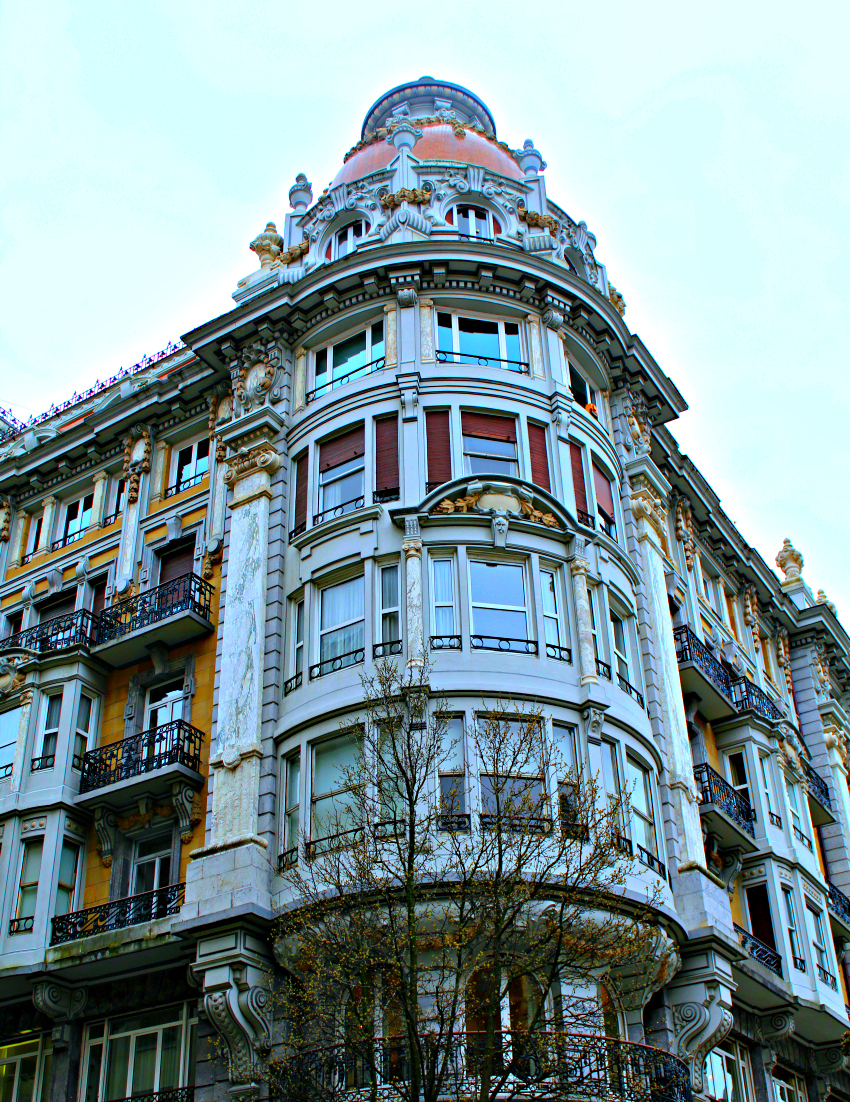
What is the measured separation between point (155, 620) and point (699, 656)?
15.2 m

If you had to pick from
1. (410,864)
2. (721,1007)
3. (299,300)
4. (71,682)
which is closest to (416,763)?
(410,864)

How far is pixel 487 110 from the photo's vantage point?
145 feet

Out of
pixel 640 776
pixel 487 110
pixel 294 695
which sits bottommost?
pixel 640 776

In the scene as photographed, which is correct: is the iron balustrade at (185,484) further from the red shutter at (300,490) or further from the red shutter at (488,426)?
the red shutter at (488,426)

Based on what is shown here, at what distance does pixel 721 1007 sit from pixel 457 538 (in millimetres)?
11225

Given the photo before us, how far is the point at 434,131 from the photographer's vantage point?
3950 centimetres

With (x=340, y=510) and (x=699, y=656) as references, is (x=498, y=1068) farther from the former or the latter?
(x=699, y=656)

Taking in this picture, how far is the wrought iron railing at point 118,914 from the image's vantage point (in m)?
27.0

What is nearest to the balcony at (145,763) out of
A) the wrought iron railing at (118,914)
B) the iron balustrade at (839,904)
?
the wrought iron railing at (118,914)

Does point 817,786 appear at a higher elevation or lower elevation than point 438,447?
lower

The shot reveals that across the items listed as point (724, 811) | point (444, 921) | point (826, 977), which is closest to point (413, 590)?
point (444, 921)

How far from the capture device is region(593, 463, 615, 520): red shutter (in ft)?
104

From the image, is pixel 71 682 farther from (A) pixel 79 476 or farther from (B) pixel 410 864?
(B) pixel 410 864

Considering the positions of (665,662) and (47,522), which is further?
(47,522)
